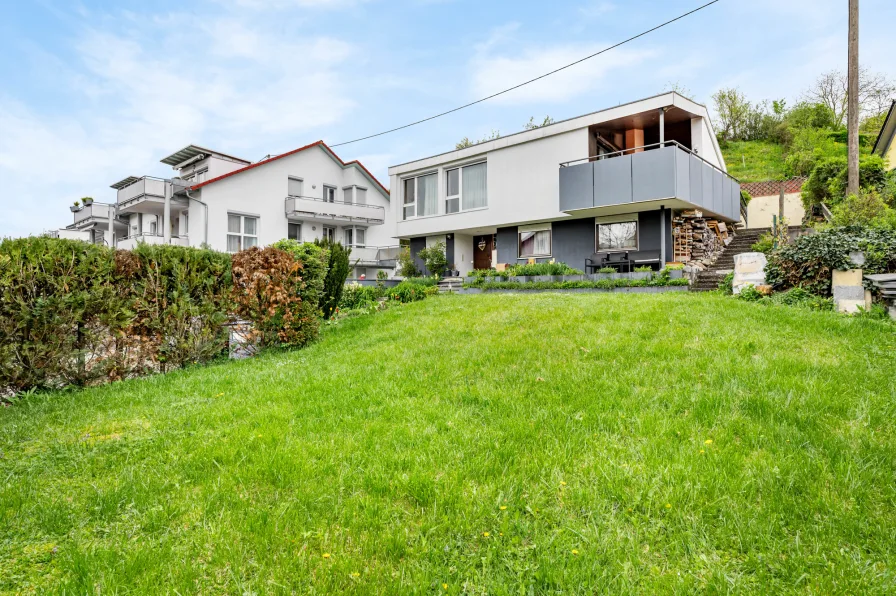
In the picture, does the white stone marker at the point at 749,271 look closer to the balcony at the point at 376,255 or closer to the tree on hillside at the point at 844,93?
the balcony at the point at 376,255

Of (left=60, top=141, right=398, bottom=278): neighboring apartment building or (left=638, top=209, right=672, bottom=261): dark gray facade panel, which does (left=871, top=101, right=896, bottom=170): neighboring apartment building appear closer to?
(left=638, top=209, right=672, bottom=261): dark gray facade panel

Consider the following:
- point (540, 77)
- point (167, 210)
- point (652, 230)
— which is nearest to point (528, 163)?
point (540, 77)

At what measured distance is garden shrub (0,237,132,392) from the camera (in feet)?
16.5

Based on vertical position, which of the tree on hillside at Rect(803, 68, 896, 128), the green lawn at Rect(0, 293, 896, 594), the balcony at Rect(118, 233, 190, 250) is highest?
the tree on hillside at Rect(803, 68, 896, 128)

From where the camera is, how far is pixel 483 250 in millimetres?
21453

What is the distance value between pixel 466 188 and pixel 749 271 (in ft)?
42.0

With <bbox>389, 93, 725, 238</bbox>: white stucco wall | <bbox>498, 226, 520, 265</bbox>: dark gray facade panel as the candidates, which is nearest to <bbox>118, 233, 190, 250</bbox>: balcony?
<bbox>389, 93, 725, 238</bbox>: white stucco wall

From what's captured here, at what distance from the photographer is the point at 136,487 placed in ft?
9.00

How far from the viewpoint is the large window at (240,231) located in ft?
82.8

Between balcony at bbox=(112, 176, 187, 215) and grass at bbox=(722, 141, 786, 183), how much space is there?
35180 mm

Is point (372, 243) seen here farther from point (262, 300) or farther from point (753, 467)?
point (753, 467)

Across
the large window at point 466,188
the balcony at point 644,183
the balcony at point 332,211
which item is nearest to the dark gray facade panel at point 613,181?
the balcony at point 644,183

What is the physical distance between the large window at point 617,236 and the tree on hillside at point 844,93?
26.2 metres

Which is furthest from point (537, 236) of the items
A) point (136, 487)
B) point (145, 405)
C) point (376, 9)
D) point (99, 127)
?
point (136, 487)
